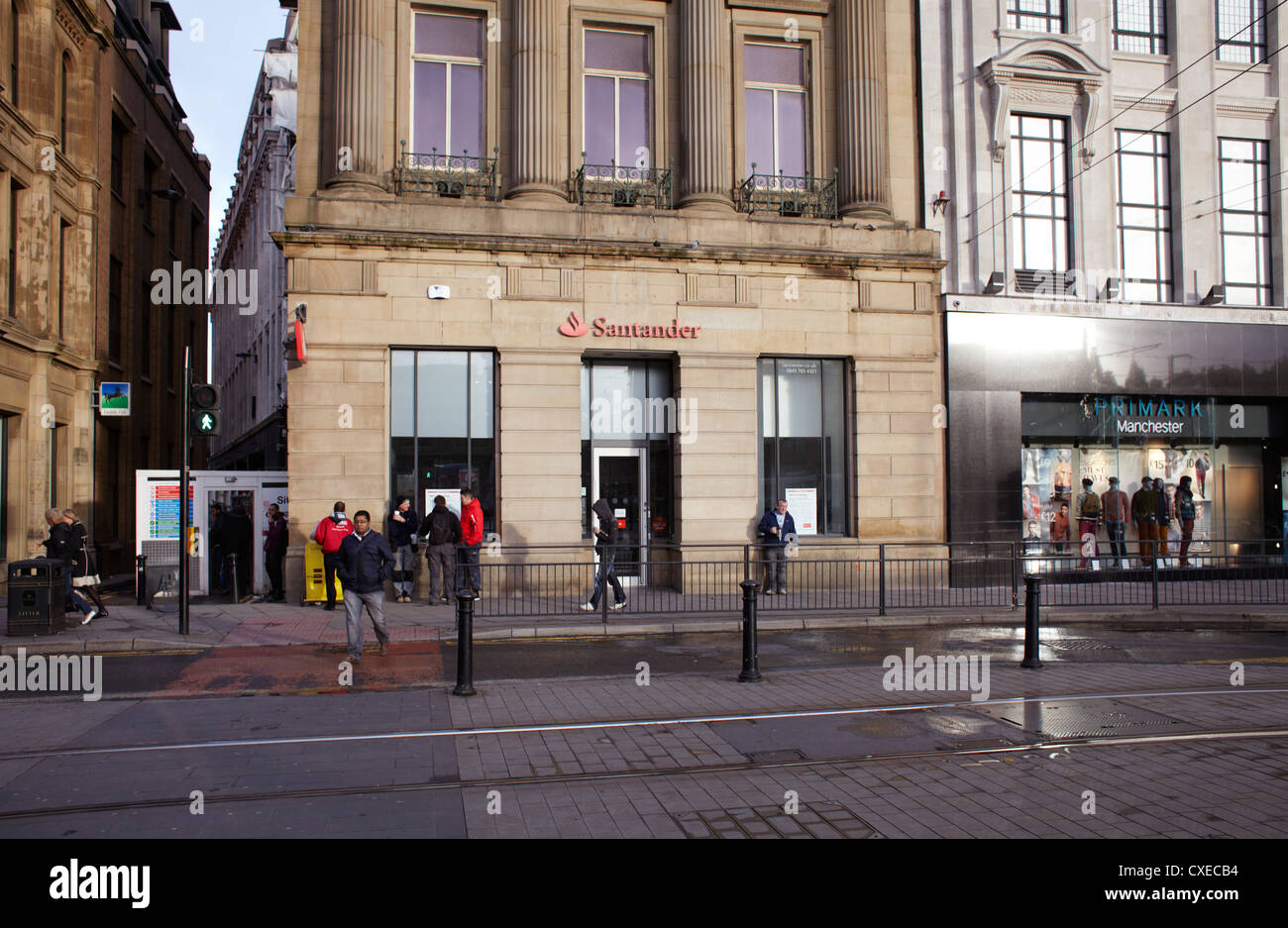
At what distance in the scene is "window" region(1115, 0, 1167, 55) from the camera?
808 inches

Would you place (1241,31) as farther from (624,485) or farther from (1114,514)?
(624,485)

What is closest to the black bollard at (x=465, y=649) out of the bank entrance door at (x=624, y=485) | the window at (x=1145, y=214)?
the bank entrance door at (x=624, y=485)

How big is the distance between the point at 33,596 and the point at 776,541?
11.7 metres

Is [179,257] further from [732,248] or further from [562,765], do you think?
[562,765]

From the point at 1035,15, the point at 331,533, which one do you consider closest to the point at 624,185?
the point at 331,533

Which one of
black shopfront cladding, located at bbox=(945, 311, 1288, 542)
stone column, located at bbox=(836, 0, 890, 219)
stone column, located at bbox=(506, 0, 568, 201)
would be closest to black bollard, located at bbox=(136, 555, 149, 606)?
stone column, located at bbox=(506, 0, 568, 201)

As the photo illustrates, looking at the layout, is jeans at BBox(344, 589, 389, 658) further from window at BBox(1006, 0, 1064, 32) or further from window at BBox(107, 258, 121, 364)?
window at BBox(107, 258, 121, 364)

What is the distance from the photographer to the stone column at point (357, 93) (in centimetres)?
1694

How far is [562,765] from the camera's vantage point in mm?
6582

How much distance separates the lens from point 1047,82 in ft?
65.5

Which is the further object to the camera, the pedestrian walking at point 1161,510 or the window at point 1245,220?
the window at point 1245,220

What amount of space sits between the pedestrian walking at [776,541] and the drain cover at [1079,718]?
687 cm

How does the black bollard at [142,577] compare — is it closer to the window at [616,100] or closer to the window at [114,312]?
the window at [616,100]
